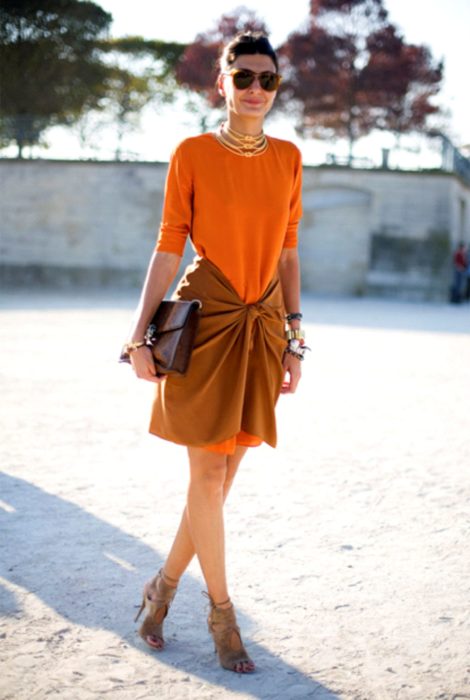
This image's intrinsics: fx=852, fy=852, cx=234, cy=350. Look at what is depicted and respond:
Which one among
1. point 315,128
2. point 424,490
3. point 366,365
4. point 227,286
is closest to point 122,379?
point 366,365

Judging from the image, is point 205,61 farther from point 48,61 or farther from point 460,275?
point 460,275

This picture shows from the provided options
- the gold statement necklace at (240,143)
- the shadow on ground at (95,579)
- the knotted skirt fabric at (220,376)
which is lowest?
the shadow on ground at (95,579)

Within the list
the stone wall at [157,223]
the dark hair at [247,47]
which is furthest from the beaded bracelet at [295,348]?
the stone wall at [157,223]

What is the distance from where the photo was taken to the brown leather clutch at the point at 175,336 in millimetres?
2797

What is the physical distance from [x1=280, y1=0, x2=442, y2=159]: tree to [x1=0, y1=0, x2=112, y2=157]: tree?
827 cm

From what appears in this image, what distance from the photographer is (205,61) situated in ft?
121

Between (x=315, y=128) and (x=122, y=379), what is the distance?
29.4 metres

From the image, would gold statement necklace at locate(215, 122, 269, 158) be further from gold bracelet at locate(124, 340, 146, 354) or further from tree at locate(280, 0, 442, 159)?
tree at locate(280, 0, 442, 159)

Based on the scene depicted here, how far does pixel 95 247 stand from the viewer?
27.3m

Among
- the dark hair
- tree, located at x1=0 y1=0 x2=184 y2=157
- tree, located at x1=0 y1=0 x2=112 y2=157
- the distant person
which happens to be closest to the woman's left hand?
the dark hair

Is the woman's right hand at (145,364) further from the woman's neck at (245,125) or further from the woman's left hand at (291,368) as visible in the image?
the woman's neck at (245,125)

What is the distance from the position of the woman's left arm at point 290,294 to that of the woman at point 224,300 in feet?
0.36

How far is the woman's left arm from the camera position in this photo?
3.14 m

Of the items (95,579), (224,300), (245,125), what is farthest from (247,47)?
(95,579)
